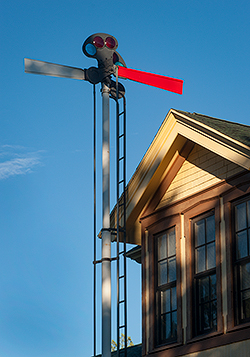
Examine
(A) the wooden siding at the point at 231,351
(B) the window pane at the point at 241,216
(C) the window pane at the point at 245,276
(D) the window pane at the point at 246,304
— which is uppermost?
(B) the window pane at the point at 241,216

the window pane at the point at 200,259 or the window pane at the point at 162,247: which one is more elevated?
the window pane at the point at 162,247

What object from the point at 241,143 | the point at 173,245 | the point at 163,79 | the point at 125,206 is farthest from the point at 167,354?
the point at 163,79

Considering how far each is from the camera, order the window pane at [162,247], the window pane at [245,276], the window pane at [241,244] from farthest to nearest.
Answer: the window pane at [162,247]
the window pane at [241,244]
the window pane at [245,276]

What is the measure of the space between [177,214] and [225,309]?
1939 mm

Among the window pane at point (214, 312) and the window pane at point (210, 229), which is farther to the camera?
the window pane at point (210, 229)

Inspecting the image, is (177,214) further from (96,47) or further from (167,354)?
(96,47)

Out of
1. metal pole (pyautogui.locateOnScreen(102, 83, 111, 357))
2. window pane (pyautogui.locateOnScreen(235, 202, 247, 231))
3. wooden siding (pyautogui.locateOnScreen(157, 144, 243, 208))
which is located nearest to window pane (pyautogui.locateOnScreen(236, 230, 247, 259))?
window pane (pyautogui.locateOnScreen(235, 202, 247, 231))

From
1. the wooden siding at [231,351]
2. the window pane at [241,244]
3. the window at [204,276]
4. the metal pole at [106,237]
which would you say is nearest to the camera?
the wooden siding at [231,351]

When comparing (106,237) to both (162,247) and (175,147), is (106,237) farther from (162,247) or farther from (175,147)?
(175,147)

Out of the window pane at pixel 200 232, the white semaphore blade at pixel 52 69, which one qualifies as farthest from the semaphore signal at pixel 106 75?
the window pane at pixel 200 232

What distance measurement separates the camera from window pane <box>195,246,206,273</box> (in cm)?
923

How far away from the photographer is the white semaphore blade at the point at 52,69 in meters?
10.2

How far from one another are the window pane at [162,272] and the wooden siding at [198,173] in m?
Result: 1.03

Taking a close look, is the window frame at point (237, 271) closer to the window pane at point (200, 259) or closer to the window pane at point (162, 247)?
the window pane at point (200, 259)
